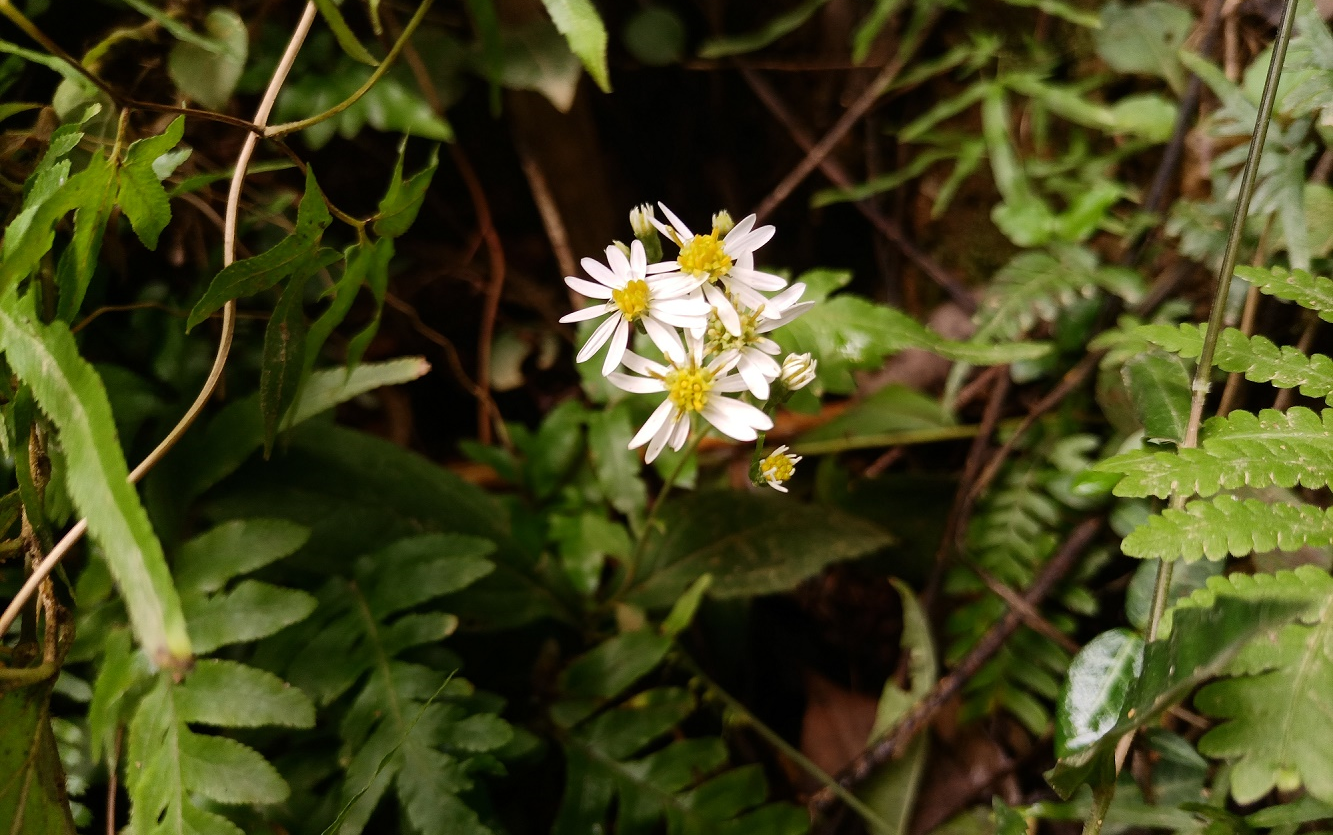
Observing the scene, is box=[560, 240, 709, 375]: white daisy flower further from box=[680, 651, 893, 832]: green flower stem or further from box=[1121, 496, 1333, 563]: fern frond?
box=[680, 651, 893, 832]: green flower stem

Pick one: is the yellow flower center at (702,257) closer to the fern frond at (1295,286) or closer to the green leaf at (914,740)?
the fern frond at (1295,286)

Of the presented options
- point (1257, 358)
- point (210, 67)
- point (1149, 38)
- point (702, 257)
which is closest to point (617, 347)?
point (702, 257)

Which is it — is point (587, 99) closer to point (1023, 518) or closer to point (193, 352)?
point (193, 352)

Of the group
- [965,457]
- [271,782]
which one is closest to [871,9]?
[965,457]

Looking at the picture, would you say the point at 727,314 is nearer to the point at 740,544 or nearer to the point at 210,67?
the point at 740,544

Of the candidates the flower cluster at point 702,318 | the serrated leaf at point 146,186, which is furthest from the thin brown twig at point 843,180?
the serrated leaf at point 146,186
